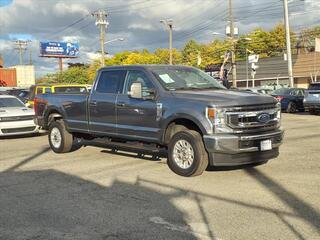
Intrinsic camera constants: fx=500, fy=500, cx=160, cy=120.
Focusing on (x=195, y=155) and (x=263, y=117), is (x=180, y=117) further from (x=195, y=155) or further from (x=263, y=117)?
(x=263, y=117)

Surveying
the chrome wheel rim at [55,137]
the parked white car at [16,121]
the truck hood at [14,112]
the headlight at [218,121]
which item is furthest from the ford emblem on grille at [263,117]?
the truck hood at [14,112]

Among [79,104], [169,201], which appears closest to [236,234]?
[169,201]

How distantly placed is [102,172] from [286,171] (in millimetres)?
3329

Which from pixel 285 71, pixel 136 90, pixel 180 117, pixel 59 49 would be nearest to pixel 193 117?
pixel 180 117

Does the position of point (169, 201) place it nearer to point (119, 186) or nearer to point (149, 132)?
point (119, 186)

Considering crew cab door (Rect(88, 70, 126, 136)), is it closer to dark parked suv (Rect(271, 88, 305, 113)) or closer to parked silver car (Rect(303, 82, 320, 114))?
parked silver car (Rect(303, 82, 320, 114))

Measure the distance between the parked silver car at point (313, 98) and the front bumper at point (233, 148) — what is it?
53.4 feet

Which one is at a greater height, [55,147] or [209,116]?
[209,116]

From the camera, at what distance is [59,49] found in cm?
10519

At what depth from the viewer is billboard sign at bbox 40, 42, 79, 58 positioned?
104m

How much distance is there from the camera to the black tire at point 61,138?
11797mm

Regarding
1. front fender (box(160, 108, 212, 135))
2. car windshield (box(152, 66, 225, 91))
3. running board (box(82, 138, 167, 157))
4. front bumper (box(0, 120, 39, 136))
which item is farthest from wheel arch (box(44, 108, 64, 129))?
front fender (box(160, 108, 212, 135))

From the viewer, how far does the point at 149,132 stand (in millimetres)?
9383

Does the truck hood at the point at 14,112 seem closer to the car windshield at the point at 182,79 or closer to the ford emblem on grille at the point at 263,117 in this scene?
the car windshield at the point at 182,79
